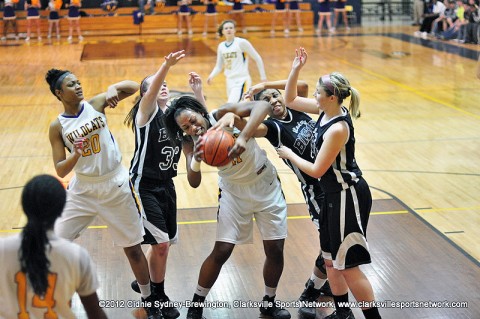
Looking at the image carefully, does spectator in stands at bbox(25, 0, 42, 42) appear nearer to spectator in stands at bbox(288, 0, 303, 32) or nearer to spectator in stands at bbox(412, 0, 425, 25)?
spectator in stands at bbox(288, 0, 303, 32)

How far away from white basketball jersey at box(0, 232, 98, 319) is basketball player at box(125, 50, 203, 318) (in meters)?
2.38

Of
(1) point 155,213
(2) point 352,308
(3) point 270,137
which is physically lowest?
(2) point 352,308

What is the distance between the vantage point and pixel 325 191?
524 centimetres

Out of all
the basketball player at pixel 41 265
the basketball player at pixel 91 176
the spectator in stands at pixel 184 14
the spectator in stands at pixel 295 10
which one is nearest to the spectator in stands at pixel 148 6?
the spectator in stands at pixel 184 14

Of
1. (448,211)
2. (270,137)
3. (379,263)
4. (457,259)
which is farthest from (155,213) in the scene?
(448,211)

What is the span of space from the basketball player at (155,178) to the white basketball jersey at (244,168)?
468 mm

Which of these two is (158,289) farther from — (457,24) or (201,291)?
(457,24)

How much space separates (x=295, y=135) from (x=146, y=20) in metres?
23.2

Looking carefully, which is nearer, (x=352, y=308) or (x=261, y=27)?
(x=352, y=308)

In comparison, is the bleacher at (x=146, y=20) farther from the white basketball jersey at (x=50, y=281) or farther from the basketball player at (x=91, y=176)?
the white basketball jersey at (x=50, y=281)

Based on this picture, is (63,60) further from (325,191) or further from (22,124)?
(325,191)

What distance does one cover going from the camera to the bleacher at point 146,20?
90.0 ft

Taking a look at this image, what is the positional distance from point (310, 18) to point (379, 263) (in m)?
22.8

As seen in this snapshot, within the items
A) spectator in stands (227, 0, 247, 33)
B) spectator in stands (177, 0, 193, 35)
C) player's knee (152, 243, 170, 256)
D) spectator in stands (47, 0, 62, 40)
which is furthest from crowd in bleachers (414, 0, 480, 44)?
player's knee (152, 243, 170, 256)
